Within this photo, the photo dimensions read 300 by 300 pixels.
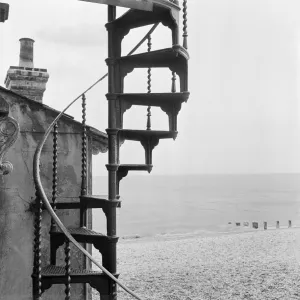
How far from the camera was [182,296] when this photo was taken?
9.37m

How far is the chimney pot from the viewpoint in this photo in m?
6.50

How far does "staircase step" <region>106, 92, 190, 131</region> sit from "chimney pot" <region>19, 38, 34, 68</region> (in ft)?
11.2

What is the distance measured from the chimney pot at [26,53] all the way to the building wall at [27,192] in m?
2.11

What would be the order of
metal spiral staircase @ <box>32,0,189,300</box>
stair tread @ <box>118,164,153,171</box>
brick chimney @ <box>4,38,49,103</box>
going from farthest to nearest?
brick chimney @ <box>4,38,49,103</box> → stair tread @ <box>118,164,153,171</box> → metal spiral staircase @ <box>32,0,189,300</box>

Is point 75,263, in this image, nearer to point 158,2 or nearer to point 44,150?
point 44,150

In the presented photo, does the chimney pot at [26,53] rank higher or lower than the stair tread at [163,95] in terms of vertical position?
higher

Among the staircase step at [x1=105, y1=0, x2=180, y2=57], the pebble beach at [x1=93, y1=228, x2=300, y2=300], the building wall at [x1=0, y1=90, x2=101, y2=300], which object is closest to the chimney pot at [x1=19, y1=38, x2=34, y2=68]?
the building wall at [x1=0, y1=90, x2=101, y2=300]

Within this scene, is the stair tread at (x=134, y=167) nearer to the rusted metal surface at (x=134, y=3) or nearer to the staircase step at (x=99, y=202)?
the staircase step at (x=99, y=202)

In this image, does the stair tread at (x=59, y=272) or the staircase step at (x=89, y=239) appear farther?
the staircase step at (x=89, y=239)

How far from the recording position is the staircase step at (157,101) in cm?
370

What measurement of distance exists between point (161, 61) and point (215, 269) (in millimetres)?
10792

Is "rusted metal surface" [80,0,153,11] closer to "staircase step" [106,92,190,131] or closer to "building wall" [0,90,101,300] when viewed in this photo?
"staircase step" [106,92,190,131]

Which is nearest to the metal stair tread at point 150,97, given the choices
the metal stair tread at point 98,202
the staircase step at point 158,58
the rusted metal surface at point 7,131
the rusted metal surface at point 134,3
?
the staircase step at point 158,58

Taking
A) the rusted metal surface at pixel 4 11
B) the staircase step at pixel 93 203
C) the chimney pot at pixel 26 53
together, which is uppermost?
the chimney pot at pixel 26 53
